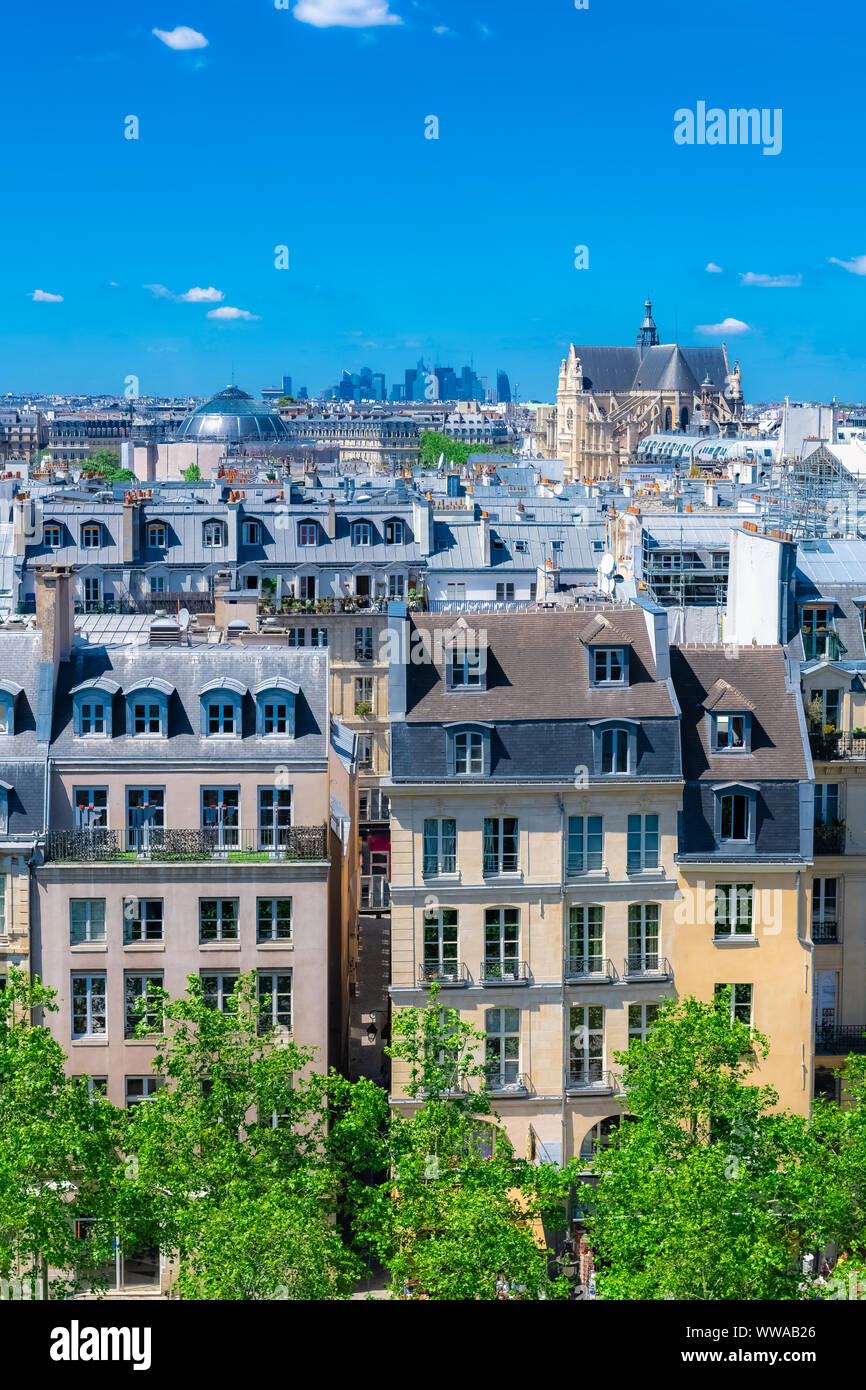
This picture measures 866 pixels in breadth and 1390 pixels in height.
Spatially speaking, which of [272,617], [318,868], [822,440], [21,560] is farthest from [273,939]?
[822,440]

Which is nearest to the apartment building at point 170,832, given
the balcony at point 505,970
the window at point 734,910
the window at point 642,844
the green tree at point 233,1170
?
the green tree at point 233,1170

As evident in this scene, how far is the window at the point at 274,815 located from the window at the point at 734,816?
1085cm

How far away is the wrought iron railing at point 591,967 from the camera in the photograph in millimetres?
41475

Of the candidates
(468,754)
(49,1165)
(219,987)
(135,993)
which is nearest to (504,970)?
(468,754)

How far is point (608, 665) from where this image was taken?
139 feet

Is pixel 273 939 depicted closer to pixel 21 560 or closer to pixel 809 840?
pixel 809 840

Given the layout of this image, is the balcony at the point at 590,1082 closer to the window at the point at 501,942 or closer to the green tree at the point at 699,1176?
the green tree at the point at 699,1176

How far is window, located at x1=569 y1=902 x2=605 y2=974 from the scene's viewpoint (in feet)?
136

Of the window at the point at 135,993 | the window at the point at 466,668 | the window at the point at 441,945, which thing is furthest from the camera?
the window at the point at 466,668

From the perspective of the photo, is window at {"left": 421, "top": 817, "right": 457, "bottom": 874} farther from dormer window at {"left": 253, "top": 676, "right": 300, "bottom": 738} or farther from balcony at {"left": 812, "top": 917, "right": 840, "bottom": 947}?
balcony at {"left": 812, "top": 917, "right": 840, "bottom": 947}

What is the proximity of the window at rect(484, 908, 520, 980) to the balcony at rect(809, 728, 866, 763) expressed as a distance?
9.98 metres

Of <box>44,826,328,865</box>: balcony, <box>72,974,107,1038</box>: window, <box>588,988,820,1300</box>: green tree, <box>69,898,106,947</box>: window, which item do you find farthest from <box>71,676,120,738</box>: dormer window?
<box>588,988,820,1300</box>: green tree

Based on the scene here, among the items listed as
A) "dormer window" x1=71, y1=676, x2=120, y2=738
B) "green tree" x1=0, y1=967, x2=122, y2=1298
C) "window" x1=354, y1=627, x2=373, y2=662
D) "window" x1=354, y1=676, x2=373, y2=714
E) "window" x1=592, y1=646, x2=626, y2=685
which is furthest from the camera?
"window" x1=354, y1=627, x2=373, y2=662

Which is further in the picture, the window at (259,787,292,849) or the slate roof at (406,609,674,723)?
the window at (259,787,292,849)
